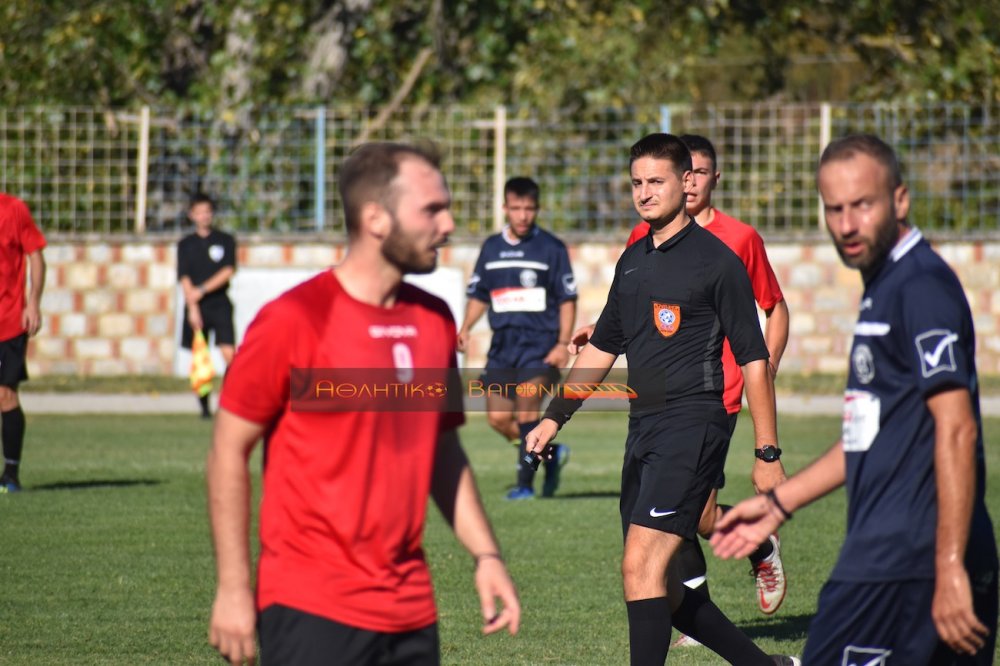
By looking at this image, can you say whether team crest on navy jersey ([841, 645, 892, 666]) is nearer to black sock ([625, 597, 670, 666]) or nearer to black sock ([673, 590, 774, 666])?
black sock ([625, 597, 670, 666])

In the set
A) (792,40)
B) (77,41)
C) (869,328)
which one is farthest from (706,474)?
(792,40)

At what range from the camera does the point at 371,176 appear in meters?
3.94

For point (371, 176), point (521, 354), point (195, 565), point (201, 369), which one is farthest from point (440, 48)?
point (371, 176)

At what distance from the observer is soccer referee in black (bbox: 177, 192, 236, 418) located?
17.5m

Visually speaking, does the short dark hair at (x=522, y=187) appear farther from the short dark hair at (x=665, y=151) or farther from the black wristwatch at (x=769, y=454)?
the black wristwatch at (x=769, y=454)

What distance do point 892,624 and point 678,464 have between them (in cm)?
233

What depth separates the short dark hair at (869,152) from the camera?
3.97 metres

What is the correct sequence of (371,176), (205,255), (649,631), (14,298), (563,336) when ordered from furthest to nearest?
(205,255) → (563,336) → (14,298) → (649,631) → (371,176)

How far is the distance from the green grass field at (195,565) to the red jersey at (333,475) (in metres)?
2.98

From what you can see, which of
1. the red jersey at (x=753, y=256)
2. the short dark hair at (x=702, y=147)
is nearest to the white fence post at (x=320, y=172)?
the short dark hair at (x=702, y=147)

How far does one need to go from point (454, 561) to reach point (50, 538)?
2.66 m

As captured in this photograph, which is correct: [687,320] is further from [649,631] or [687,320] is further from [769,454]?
[649,631]

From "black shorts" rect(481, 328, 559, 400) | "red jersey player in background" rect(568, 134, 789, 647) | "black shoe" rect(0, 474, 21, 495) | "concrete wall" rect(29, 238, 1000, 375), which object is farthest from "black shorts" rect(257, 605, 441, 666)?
"concrete wall" rect(29, 238, 1000, 375)

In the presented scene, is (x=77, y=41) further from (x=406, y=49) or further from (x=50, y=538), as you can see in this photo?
(x=50, y=538)
